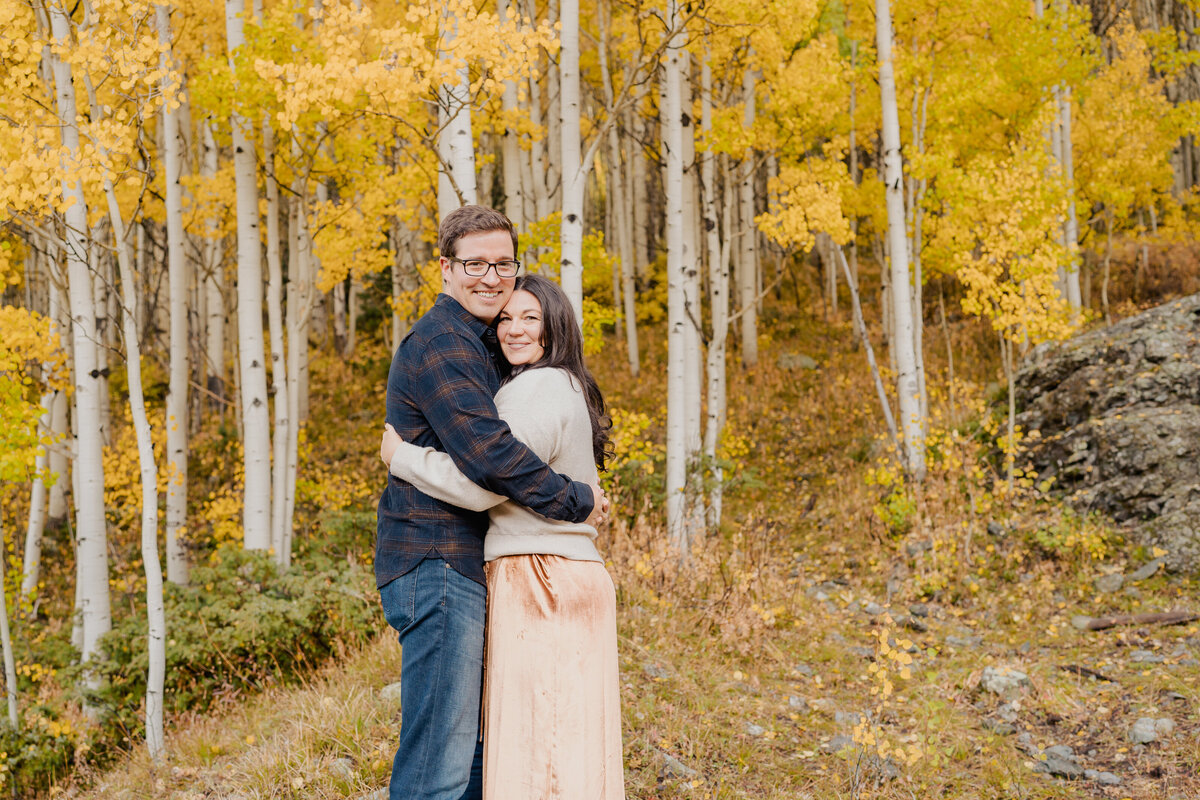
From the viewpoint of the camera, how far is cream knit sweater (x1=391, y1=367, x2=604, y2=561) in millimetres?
1986

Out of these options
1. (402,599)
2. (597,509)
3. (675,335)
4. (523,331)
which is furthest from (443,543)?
(675,335)

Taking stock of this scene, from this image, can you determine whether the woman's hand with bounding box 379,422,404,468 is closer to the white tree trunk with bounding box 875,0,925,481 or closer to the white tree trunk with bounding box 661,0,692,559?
the white tree trunk with bounding box 661,0,692,559

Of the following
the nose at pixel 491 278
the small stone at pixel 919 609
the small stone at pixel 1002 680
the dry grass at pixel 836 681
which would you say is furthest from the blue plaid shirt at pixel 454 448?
the small stone at pixel 919 609

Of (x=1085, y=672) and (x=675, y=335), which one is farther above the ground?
(x=675, y=335)

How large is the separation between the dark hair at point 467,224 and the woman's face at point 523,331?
0.69 ft

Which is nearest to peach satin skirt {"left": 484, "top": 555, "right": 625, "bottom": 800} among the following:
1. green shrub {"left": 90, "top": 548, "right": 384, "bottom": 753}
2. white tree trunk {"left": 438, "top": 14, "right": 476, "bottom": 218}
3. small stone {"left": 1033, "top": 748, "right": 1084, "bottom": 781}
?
small stone {"left": 1033, "top": 748, "right": 1084, "bottom": 781}

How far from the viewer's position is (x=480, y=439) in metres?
1.92

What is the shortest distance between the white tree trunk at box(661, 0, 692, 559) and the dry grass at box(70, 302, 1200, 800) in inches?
16.4

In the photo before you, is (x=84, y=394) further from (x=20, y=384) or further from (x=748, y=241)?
(x=748, y=241)

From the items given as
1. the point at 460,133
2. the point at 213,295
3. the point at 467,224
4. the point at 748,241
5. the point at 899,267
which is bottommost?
the point at 467,224

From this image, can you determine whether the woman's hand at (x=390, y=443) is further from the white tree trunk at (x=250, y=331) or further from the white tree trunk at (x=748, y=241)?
the white tree trunk at (x=748, y=241)

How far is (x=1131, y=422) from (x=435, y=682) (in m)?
7.53

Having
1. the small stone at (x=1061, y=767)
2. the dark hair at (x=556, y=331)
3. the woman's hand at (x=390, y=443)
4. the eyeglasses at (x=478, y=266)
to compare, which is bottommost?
the small stone at (x=1061, y=767)

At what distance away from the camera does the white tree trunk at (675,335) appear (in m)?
6.70
